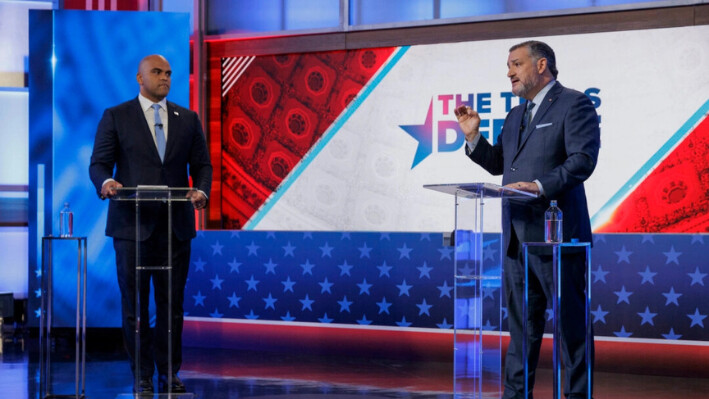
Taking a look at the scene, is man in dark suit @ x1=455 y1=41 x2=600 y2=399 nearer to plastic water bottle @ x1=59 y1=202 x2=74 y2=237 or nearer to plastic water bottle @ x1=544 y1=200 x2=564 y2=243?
plastic water bottle @ x1=544 y1=200 x2=564 y2=243

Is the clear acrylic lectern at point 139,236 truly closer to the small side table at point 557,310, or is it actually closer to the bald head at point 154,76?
the bald head at point 154,76

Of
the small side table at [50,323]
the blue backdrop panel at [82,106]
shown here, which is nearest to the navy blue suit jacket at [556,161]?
the small side table at [50,323]

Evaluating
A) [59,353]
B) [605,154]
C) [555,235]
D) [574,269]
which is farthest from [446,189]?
[59,353]

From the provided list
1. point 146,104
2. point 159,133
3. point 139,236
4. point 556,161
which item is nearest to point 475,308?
point 556,161

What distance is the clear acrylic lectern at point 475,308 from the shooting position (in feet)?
10.9

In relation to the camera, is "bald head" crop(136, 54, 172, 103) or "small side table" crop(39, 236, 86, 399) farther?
"bald head" crop(136, 54, 172, 103)

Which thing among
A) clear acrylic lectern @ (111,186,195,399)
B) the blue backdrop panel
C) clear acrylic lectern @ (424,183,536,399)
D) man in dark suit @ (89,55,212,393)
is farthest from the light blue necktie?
the blue backdrop panel

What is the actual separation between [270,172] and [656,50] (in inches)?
120

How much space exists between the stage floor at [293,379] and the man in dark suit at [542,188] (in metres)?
1.09

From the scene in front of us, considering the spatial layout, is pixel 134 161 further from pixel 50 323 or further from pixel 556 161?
pixel 556 161

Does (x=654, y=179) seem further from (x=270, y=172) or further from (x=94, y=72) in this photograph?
(x=94, y=72)

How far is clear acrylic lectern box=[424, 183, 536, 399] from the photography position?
3332 mm

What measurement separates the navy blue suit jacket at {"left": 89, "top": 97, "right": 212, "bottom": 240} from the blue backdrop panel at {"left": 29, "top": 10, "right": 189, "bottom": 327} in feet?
7.14

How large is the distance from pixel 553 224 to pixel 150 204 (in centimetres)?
193
